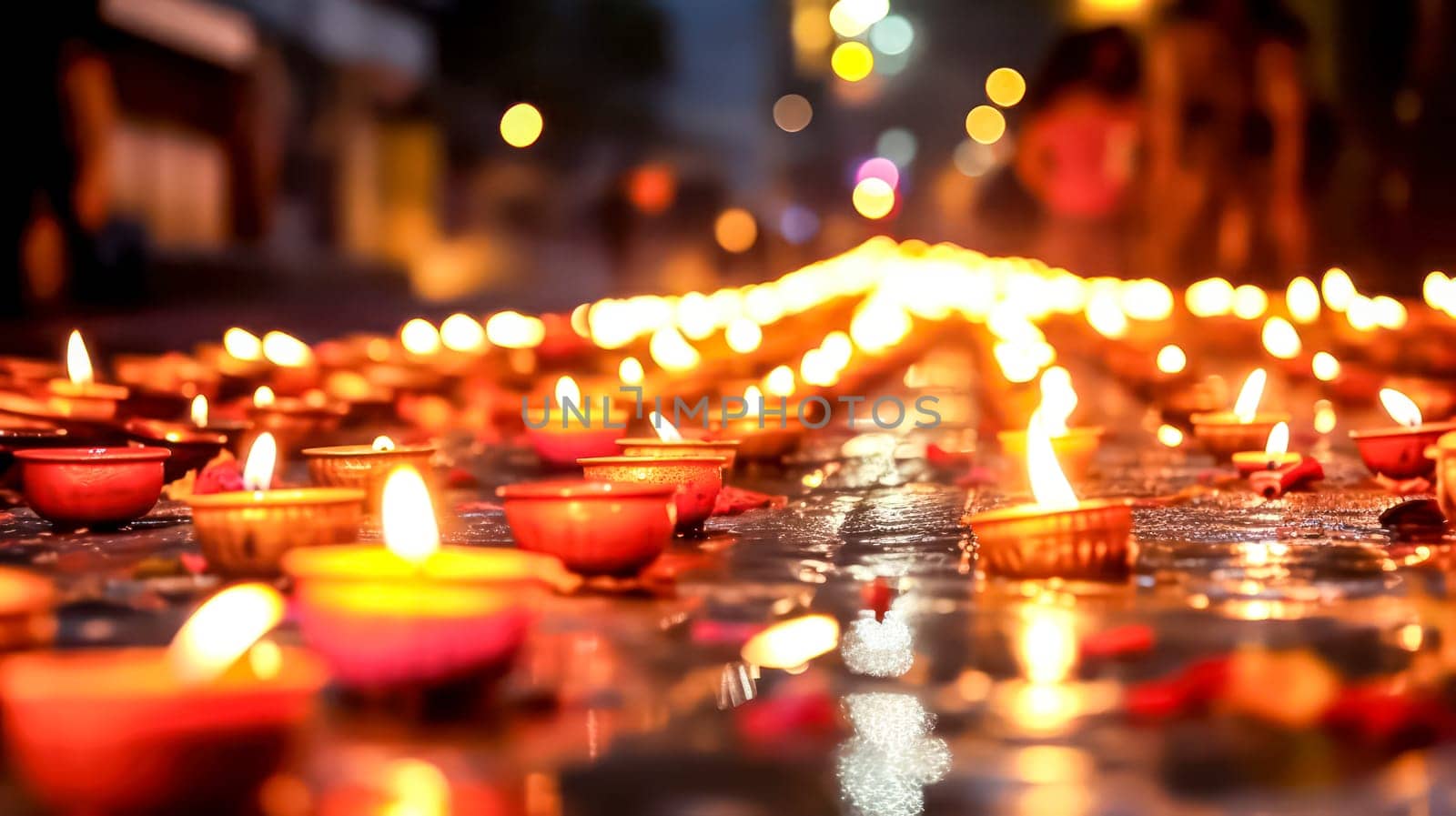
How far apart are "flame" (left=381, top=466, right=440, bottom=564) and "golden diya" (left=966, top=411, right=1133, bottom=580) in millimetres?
987

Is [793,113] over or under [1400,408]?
over

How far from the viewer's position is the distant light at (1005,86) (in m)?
20.7

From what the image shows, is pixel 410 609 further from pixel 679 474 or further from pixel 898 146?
pixel 898 146

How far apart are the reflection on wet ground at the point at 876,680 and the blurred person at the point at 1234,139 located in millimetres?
9124

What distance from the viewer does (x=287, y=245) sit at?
13438mm

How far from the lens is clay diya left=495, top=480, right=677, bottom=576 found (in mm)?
2238

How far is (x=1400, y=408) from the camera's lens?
3193mm

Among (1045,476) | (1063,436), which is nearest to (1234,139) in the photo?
(1063,436)

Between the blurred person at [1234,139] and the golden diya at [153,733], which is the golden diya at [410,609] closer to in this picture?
the golden diya at [153,733]

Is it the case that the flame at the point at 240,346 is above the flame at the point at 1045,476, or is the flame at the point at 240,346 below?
above

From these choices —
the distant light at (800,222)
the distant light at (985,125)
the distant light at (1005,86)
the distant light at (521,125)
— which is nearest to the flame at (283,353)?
the distant light at (521,125)

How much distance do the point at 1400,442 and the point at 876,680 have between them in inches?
77.0

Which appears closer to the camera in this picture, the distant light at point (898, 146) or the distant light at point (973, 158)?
the distant light at point (973, 158)

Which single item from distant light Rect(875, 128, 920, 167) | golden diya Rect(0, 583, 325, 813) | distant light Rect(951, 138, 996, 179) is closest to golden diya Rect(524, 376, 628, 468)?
golden diya Rect(0, 583, 325, 813)
